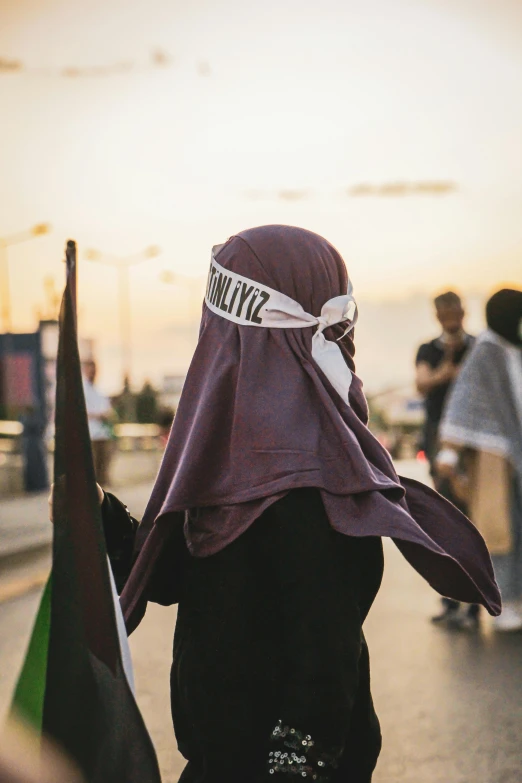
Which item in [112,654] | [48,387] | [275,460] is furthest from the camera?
[48,387]

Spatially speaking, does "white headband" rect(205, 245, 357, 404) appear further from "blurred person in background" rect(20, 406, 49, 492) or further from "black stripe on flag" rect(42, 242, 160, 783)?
"blurred person in background" rect(20, 406, 49, 492)

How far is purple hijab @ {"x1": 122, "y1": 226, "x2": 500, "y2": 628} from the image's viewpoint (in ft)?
6.32

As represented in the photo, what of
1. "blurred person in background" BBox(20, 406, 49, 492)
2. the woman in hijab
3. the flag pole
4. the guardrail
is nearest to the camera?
the flag pole

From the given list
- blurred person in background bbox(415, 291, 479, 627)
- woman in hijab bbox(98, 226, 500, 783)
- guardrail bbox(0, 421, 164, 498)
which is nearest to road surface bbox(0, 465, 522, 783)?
blurred person in background bbox(415, 291, 479, 627)

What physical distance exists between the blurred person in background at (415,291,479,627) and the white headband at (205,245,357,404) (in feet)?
16.8

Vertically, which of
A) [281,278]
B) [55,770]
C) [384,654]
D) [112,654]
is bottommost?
[384,654]

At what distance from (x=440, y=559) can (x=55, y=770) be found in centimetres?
81

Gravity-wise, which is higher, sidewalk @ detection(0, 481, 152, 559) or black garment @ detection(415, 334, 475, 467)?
black garment @ detection(415, 334, 475, 467)

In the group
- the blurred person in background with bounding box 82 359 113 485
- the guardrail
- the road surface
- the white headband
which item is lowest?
the guardrail

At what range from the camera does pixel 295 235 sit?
2082 millimetres

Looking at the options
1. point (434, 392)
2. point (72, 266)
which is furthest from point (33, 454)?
point (72, 266)

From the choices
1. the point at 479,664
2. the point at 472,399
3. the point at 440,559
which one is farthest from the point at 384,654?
the point at 440,559

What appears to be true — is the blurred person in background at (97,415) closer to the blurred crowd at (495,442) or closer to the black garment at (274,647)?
the blurred crowd at (495,442)

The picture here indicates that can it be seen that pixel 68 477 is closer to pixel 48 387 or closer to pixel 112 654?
pixel 112 654
